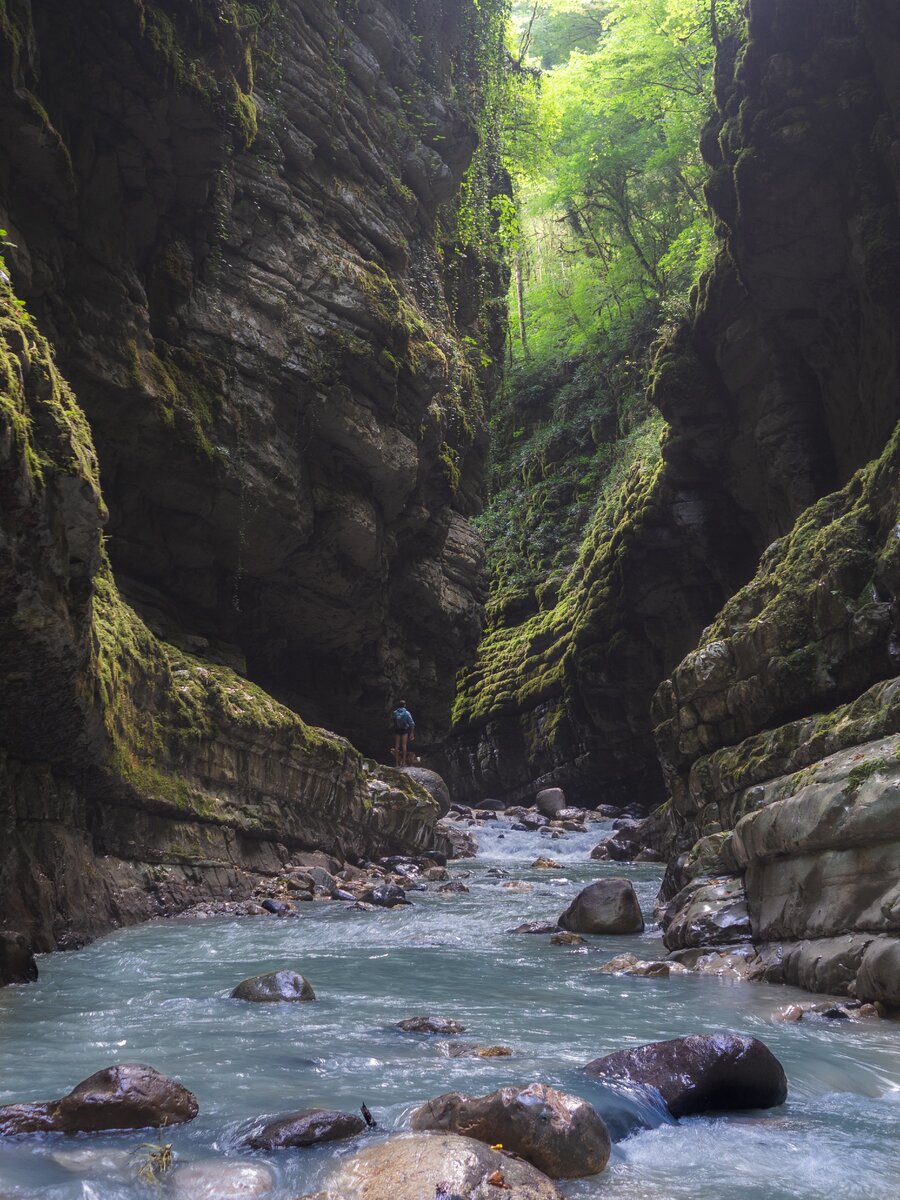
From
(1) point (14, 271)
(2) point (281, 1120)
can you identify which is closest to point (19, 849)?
(2) point (281, 1120)

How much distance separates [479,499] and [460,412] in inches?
134

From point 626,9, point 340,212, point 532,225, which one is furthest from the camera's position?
point 532,225

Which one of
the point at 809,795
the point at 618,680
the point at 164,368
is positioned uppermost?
the point at 164,368

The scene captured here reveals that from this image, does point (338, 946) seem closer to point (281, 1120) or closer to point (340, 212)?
point (281, 1120)

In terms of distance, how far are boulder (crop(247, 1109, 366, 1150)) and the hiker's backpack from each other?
15.2 meters

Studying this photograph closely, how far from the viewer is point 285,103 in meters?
13.6

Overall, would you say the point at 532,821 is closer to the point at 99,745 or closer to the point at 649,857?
the point at 649,857

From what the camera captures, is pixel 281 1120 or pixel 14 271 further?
pixel 14 271

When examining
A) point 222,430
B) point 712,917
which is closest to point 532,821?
point 222,430

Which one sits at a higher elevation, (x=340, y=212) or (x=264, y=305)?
(x=340, y=212)

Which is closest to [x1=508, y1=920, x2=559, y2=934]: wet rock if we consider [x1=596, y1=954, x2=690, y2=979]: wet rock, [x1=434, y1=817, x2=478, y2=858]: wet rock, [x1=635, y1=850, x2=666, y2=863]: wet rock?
[x1=596, y1=954, x2=690, y2=979]: wet rock

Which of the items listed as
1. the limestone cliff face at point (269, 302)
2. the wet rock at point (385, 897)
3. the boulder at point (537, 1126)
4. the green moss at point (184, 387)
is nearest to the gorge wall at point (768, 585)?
the boulder at point (537, 1126)

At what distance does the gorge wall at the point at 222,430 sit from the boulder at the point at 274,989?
2151 millimetres

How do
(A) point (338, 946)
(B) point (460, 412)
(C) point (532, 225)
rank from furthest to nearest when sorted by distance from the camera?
(C) point (532, 225) → (B) point (460, 412) → (A) point (338, 946)
